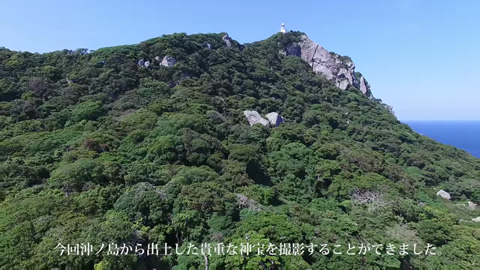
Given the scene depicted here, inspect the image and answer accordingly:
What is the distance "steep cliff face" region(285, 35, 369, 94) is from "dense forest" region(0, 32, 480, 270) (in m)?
16.3

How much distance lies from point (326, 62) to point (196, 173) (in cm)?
5779

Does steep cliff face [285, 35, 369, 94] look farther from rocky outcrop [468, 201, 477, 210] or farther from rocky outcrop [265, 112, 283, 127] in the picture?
rocky outcrop [468, 201, 477, 210]

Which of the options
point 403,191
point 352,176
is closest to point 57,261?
point 352,176

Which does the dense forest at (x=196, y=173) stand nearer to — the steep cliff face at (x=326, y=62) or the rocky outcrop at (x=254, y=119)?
the rocky outcrop at (x=254, y=119)

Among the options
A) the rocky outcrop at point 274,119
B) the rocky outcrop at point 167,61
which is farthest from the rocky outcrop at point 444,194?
the rocky outcrop at point 167,61

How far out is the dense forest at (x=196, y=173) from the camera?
1377 cm

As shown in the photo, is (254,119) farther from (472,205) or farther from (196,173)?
(472,205)

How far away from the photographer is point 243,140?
3197 cm

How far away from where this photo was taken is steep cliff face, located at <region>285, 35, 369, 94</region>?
6750 centimetres

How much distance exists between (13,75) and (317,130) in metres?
42.7

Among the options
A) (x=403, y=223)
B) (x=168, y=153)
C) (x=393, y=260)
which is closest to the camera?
(x=393, y=260)

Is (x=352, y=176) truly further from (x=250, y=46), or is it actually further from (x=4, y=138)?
(x=250, y=46)

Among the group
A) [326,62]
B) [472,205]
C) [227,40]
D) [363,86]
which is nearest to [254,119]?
[472,205]

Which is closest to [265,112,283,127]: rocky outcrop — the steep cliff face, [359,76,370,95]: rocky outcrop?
the steep cliff face
